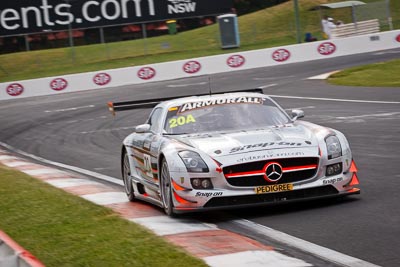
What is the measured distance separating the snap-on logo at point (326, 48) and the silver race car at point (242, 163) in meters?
31.4

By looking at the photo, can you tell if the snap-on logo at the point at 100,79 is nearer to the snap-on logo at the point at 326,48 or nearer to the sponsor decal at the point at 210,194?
the snap-on logo at the point at 326,48

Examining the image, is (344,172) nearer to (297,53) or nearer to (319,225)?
(319,225)

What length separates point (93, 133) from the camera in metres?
23.4

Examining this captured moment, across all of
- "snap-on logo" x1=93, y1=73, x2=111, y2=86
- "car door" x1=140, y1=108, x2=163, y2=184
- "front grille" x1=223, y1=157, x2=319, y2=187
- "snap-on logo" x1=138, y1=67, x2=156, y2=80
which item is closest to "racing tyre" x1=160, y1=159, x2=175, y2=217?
"car door" x1=140, y1=108, x2=163, y2=184

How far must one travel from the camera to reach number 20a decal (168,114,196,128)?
10.8 meters

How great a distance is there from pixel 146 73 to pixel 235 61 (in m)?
4.03

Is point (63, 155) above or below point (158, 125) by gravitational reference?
below

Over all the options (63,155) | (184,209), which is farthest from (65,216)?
(63,155)

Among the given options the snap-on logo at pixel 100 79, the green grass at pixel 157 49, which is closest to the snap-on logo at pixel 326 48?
the green grass at pixel 157 49

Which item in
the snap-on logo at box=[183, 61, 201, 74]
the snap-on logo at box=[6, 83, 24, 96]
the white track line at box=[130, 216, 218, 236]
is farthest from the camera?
the snap-on logo at box=[183, 61, 201, 74]

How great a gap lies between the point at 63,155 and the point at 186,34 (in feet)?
129

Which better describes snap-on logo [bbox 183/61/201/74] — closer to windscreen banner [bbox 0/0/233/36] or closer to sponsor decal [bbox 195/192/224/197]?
windscreen banner [bbox 0/0/233/36]

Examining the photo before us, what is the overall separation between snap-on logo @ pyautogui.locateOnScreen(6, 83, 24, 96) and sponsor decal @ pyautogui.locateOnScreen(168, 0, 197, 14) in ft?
64.8

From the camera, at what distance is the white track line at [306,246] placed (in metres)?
6.94
